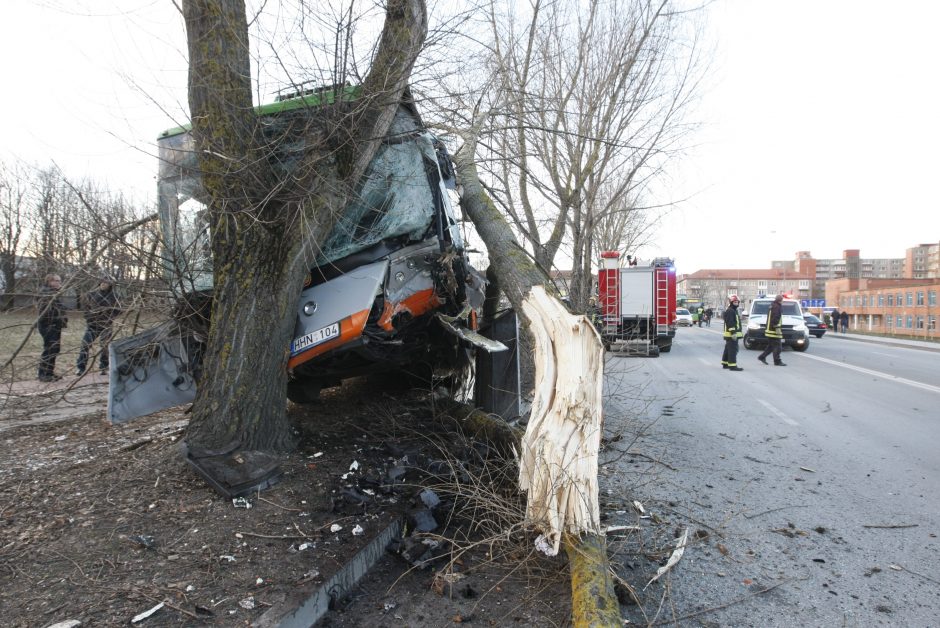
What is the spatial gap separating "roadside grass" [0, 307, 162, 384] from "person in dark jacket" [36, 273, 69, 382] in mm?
51

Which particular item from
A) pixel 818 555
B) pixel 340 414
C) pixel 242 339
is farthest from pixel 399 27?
pixel 818 555

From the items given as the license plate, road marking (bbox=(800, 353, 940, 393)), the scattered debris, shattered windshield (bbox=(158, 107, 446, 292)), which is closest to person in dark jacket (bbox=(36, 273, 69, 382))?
shattered windshield (bbox=(158, 107, 446, 292))

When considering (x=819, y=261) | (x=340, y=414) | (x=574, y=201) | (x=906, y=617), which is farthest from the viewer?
(x=819, y=261)

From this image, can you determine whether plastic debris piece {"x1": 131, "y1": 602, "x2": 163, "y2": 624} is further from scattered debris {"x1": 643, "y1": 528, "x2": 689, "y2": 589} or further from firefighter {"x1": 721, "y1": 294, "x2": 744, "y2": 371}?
firefighter {"x1": 721, "y1": 294, "x2": 744, "y2": 371}

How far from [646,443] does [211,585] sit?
4561 millimetres

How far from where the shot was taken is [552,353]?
353cm

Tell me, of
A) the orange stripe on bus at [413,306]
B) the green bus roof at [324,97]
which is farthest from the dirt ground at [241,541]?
the green bus roof at [324,97]

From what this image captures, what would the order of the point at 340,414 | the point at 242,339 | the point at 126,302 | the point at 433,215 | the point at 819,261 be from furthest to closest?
the point at 819,261 < the point at 340,414 < the point at 433,215 < the point at 126,302 < the point at 242,339

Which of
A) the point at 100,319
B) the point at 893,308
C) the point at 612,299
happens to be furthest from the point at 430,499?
the point at 893,308

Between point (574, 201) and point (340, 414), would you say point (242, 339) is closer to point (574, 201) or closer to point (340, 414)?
point (340, 414)

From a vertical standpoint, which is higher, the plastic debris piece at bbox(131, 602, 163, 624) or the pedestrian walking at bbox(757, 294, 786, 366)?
the pedestrian walking at bbox(757, 294, 786, 366)

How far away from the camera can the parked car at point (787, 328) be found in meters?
17.6

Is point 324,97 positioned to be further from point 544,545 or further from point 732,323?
point 732,323

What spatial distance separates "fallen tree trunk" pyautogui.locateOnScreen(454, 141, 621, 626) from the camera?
277cm
